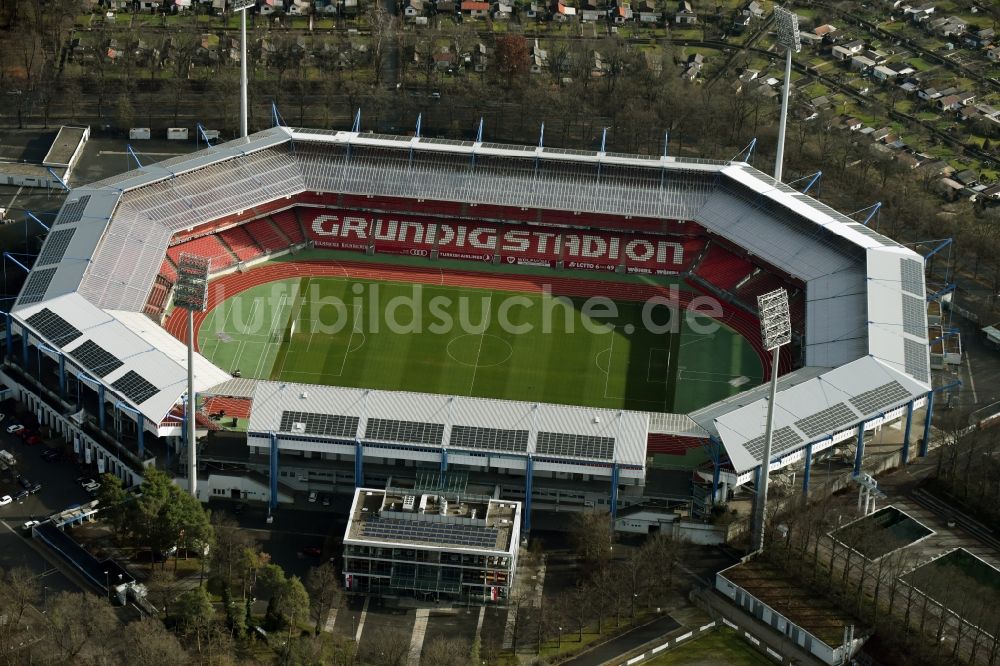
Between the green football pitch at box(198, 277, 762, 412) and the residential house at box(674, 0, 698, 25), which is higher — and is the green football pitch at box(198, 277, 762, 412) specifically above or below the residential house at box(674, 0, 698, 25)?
below

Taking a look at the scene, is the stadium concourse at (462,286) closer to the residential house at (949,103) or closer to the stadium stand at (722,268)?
the stadium stand at (722,268)

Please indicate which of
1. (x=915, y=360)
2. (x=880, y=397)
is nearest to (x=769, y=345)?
(x=880, y=397)

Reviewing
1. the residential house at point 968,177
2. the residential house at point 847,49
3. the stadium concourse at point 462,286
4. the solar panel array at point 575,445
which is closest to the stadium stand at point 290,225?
the stadium concourse at point 462,286

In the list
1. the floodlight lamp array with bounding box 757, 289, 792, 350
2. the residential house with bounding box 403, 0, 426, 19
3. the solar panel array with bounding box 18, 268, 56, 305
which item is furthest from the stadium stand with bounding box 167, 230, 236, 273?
the residential house with bounding box 403, 0, 426, 19

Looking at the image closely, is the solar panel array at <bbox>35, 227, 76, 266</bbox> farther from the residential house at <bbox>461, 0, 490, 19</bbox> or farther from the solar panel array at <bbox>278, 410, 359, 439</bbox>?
the residential house at <bbox>461, 0, 490, 19</bbox>

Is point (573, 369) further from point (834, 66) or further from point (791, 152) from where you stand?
point (834, 66)

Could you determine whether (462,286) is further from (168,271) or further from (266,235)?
(168,271)

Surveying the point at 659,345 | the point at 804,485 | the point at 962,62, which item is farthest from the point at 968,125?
the point at 804,485
